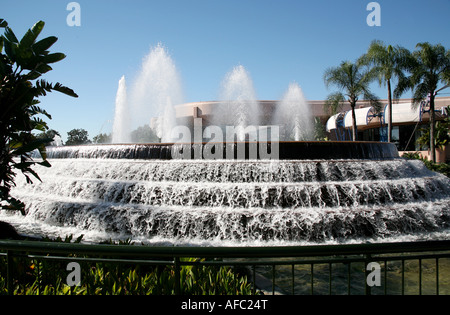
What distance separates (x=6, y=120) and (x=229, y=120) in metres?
35.5

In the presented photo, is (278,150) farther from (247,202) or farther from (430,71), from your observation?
(430,71)

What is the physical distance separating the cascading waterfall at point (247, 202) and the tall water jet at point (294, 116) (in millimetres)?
27940

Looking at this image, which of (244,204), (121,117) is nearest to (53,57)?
(244,204)

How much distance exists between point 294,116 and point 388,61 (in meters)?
14.8

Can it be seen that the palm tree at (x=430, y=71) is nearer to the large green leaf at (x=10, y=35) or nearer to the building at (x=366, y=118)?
the building at (x=366, y=118)

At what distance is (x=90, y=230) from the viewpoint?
934 centimetres

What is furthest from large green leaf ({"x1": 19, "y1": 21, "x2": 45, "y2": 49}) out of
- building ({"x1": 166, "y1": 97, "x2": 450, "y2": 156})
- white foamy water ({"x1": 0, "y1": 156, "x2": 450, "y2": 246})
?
building ({"x1": 166, "y1": 97, "x2": 450, "y2": 156})

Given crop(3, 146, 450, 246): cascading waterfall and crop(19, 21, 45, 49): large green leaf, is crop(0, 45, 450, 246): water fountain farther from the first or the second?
crop(19, 21, 45, 49): large green leaf

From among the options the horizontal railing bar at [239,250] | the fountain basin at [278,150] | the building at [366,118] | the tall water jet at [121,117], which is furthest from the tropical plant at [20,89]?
the building at [366,118]

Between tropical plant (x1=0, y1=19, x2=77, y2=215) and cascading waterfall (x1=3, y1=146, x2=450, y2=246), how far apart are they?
13.2ft

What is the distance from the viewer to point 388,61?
26.6m

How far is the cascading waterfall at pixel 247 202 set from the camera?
331 inches
